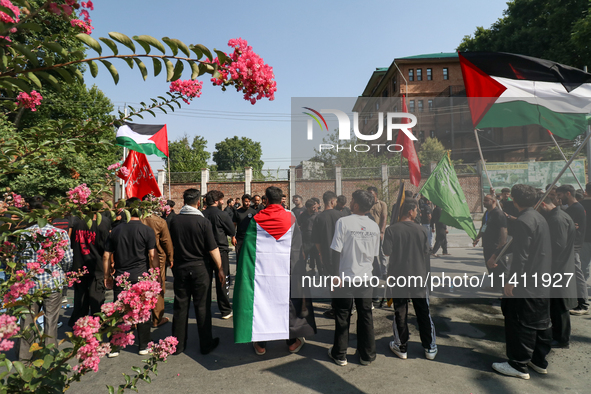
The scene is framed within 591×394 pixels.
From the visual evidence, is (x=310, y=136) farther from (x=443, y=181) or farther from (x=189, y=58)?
(x=189, y=58)

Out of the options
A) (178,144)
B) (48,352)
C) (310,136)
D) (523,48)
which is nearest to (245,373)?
(48,352)

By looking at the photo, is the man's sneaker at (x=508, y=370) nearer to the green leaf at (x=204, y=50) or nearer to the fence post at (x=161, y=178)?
the green leaf at (x=204, y=50)

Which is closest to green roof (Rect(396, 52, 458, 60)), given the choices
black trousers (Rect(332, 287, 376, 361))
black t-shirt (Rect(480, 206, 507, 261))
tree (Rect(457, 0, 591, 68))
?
tree (Rect(457, 0, 591, 68))

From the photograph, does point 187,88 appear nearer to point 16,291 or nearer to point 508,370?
point 16,291

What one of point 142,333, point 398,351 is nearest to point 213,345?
point 142,333

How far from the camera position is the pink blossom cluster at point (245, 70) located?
1.52 meters

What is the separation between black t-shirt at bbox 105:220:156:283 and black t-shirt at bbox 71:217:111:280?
816 mm

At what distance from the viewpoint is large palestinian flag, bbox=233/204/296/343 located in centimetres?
397

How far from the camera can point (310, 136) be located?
4.80 m

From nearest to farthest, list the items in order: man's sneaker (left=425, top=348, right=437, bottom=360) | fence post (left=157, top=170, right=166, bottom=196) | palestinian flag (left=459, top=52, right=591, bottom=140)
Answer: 1. man's sneaker (left=425, top=348, right=437, bottom=360)
2. palestinian flag (left=459, top=52, right=591, bottom=140)
3. fence post (left=157, top=170, right=166, bottom=196)

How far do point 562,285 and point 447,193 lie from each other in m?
1.88

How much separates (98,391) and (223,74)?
10.8ft

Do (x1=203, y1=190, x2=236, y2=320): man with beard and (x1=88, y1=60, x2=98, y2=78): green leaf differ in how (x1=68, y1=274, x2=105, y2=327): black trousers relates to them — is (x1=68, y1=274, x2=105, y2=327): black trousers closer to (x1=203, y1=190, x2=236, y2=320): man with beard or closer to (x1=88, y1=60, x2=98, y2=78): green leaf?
(x1=203, y1=190, x2=236, y2=320): man with beard

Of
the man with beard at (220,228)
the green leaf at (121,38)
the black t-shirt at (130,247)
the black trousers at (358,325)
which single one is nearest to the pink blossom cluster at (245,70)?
the green leaf at (121,38)
